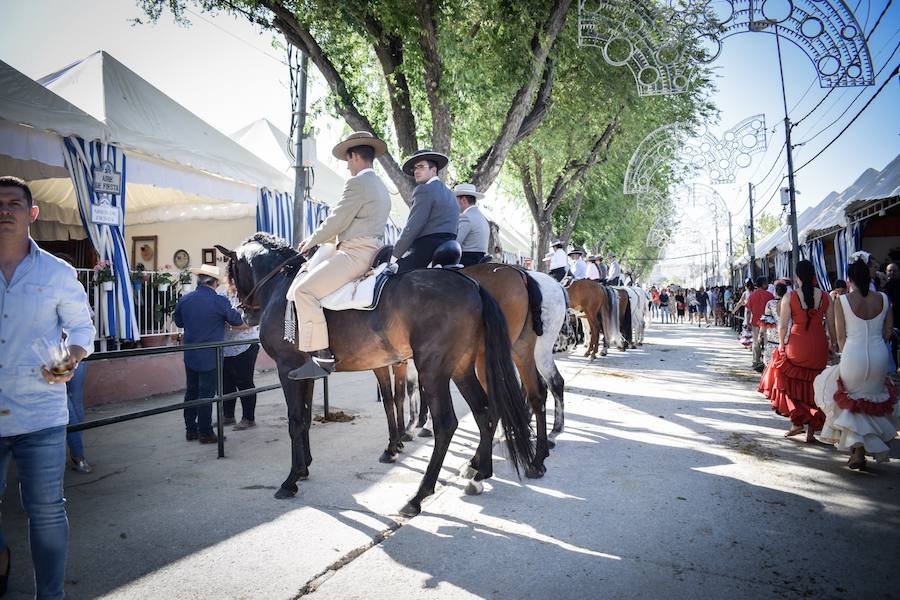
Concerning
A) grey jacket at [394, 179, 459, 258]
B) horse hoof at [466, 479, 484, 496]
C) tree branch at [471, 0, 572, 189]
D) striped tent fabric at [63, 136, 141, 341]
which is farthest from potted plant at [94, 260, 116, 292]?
horse hoof at [466, 479, 484, 496]

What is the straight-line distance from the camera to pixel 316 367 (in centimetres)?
457

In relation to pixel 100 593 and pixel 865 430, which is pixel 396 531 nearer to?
pixel 100 593

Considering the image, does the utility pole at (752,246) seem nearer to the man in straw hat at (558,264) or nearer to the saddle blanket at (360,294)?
the man in straw hat at (558,264)

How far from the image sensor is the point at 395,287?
451 centimetres

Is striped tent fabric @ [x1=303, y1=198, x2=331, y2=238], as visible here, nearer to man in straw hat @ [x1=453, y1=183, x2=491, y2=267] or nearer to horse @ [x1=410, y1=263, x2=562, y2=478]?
man in straw hat @ [x1=453, y1=183, x2=491, y2=267]

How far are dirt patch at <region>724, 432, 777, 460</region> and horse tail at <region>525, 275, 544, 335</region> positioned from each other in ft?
8.24

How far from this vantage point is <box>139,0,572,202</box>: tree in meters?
9.95

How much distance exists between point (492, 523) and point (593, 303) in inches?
387

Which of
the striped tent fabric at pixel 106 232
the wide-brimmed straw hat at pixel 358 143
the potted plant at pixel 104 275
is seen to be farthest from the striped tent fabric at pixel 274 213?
the wide-brimmed straw hat at pixel 358 143

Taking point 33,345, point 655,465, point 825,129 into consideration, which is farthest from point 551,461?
point 825,129

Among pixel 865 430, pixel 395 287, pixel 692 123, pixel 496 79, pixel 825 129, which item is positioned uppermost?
pixel 692 123

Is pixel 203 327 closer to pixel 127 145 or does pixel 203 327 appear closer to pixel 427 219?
pixel 427 219

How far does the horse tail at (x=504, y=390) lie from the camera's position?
4.25 metres

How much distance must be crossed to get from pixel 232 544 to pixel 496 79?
33.8 ft
